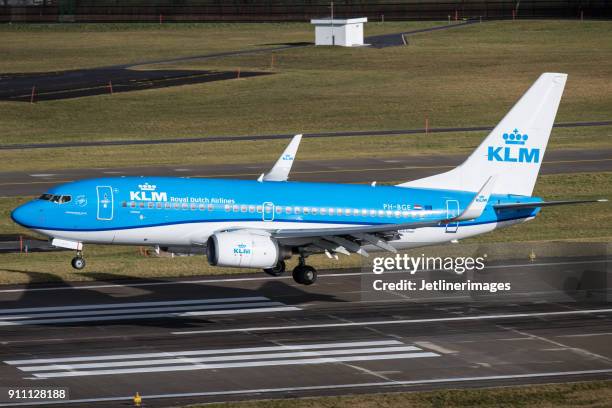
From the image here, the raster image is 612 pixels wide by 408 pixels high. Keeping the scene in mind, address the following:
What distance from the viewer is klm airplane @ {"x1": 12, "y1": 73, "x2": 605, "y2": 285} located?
51906 mm

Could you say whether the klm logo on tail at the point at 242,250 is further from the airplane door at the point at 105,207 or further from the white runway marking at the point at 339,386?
the white runway marking at the point at 339,386

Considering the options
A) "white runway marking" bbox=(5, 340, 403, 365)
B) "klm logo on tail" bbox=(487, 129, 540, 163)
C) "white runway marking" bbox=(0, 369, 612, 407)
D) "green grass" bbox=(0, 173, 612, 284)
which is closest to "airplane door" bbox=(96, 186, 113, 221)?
"green grass" bbox=(0, 173, 612, 284)

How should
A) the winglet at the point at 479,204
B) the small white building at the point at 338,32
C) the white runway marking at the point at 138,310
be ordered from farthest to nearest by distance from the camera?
the small white building at the point at 338,32, the winglet at the point at 479,204, the white runway marking at the point at 138,310

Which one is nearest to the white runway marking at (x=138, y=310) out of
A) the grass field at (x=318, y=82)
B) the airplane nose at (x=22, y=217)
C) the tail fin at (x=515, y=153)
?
the airplane nose at (x=22, y=217)

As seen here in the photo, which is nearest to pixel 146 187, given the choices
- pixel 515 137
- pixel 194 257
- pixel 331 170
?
pixel 194 257

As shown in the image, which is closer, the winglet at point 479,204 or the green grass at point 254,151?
the winglet at point 479,204

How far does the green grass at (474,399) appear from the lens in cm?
3809

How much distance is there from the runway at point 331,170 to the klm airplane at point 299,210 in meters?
30.0

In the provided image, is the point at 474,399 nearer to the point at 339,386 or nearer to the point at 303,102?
the point at 339,386

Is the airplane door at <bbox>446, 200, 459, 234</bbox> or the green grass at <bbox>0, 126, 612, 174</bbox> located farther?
the green grass at <bbox>0, 126, 612, 174</bbox>

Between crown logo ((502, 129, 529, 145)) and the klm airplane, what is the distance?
0.05 m

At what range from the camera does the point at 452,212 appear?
56.4 meters

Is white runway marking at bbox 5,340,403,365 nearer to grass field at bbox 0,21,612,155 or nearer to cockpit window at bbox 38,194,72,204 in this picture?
cockpit window at bbox 38,194,72,204

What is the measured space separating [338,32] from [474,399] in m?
130
